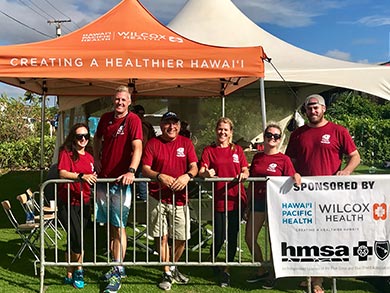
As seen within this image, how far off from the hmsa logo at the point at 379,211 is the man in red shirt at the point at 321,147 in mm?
405

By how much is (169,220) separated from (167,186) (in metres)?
0.45

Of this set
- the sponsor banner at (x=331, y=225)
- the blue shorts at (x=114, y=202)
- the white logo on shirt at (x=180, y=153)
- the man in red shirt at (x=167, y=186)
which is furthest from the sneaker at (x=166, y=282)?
the white logo on shirt at (x=180, y=153)

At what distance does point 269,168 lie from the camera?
14.7ft

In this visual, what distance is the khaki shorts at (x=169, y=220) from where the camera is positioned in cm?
453

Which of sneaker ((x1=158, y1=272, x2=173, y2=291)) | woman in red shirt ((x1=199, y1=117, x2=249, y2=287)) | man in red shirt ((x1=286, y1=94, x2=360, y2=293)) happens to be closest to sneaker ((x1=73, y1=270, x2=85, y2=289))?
sneaker ((x1=158, y1=272, x2=173, y2=291))

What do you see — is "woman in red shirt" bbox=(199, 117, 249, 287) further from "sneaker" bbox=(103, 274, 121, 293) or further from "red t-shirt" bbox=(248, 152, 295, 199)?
"sneaker" bbox=(103, 274, 121, 293)

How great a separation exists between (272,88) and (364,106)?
71.6ft

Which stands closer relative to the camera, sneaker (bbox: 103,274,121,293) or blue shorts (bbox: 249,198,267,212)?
sneaker (bbox: 103,274,121,293)

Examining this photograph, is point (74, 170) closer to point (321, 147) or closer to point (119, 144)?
point (119, 144)

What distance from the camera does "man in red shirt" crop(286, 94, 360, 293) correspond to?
436 centimetres

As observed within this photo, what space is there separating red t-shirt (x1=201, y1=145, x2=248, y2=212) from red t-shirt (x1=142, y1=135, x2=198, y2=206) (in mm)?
205

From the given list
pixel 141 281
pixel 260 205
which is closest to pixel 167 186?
pixel 260 205

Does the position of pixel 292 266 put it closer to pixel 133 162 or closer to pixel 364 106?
pixel 133 162

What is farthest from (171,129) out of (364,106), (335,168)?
(364,106)
